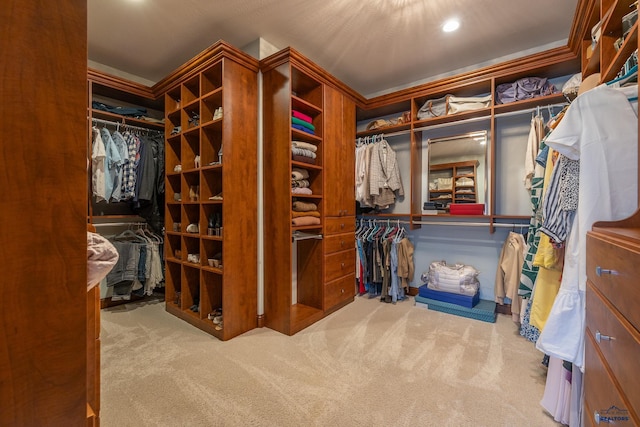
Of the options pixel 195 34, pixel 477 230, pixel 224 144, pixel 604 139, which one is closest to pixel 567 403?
pixel 604 139

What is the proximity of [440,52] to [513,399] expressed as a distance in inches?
114

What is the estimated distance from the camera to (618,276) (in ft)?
2.36

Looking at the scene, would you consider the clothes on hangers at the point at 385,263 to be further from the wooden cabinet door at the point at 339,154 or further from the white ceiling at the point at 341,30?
the white ceiling at the point at 341,30

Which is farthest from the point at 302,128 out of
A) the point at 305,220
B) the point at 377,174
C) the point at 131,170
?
the point at 131,170

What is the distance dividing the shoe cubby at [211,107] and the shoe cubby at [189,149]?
0.18 m

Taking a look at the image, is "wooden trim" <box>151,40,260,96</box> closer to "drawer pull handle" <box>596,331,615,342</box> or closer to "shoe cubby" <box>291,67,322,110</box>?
"shoe cubby" <box>291,67,322,110</box>

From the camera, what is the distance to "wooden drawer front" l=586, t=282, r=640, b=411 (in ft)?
2.02

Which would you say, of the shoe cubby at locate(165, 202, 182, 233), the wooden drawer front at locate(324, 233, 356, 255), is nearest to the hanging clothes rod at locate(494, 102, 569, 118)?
the wooden drawer front at locate(324, 233, 356, 255)

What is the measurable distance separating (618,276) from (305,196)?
6.59ft

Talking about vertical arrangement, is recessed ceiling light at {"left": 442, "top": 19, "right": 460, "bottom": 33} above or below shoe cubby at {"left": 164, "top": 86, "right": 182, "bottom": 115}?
above

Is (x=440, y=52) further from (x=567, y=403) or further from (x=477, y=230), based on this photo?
(x=567, y=403)

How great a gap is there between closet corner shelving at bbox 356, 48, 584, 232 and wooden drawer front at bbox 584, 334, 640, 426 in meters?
1.90

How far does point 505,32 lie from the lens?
Result: 94.9 inches

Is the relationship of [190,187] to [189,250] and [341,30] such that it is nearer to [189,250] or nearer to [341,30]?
[189,250]
